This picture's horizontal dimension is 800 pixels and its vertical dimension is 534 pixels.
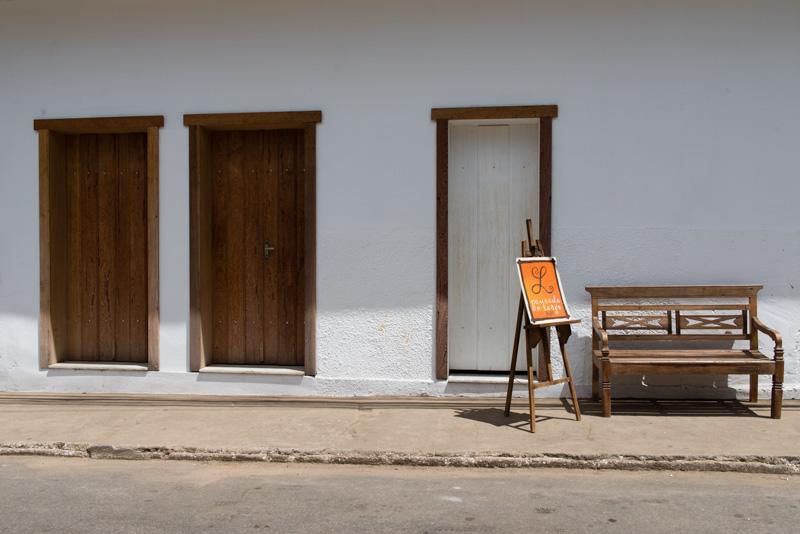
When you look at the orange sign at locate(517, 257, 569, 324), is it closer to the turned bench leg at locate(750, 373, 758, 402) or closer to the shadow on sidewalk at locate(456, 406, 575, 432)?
the shadow on sidewalk at locate(456, 406, 575, 432)

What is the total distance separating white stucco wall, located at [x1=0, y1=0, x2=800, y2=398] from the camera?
22.1 feet

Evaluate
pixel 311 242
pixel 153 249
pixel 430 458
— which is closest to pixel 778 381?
pixel 430 458

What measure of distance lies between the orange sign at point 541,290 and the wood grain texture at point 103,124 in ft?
12.4

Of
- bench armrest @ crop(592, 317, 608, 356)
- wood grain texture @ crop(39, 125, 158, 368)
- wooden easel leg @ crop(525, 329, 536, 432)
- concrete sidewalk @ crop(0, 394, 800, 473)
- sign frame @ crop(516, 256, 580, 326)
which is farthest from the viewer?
wood grain texture @ crop(39, 125, 158, 368)

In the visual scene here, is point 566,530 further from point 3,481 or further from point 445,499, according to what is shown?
point 3,481

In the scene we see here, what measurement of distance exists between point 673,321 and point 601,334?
0.97 m

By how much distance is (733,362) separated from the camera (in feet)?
20.0

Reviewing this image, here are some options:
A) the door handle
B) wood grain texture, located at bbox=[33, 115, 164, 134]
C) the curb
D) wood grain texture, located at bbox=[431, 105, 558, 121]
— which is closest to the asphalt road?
the curb

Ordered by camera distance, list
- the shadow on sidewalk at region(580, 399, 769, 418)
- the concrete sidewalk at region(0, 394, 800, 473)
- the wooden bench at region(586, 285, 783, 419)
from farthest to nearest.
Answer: the wooden bench at region(586, 285, 783, 419) → the shadow on sidewalk at region(580, 399, 769, 418) → the concrete sidewalk at region(0, 394, 800, 473)

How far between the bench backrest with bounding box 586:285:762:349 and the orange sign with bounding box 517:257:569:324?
0.69 metres

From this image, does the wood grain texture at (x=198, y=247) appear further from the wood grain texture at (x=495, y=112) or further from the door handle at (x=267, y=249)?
the wood grain texture at (x=495, y=112)

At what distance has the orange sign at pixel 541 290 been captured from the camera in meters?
6.02

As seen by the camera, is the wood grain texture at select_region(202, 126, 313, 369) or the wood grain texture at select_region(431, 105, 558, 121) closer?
the wood grain texture at select_region(431, 105, 558, 121)

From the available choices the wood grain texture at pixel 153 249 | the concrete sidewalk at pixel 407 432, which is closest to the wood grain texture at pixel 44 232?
the concrete sidewalk at pixel 407 432
